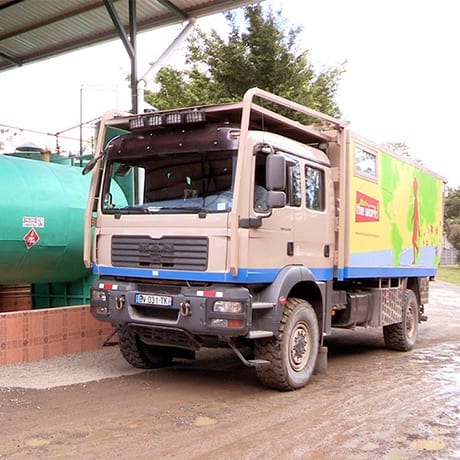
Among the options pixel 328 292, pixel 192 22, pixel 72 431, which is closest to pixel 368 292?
pixel 328 292

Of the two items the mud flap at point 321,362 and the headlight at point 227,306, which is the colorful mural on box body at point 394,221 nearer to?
the mud flap at point 321,362

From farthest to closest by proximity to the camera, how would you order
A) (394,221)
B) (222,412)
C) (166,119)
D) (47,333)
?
(394,221)
(47,333)
(166,119)
(222,412)

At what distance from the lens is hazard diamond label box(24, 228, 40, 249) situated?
774 cm

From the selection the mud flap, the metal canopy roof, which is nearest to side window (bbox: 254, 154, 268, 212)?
the mud flap

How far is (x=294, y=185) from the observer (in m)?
6.77

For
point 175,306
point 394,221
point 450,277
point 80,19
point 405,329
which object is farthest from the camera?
point 450,277

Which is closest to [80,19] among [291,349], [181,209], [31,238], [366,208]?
[31,238]

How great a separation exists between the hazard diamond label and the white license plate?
2.17 metres

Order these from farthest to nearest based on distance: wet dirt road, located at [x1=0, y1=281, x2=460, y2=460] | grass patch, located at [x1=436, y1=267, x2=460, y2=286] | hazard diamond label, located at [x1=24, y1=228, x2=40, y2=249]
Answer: grass patch, located at [x1=436, y1=267, x2=460, y2=286] → hazard diamond label, located at [x1=24, y1=228, x2=40, y2=249] → wet dirt road, located at [x1=0, y1=281, x2=460, y2=460]

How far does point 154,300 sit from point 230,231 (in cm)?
119

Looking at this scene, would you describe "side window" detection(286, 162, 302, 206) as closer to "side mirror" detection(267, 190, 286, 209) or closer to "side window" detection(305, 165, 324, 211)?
"side window" detection(305, 165, 324, 211)

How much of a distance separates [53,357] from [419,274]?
6424 millimetres

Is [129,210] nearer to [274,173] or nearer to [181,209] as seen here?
[181,209]

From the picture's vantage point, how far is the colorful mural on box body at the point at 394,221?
8.09 meters
